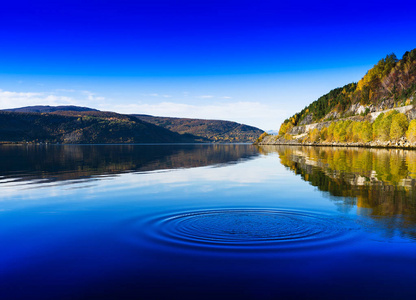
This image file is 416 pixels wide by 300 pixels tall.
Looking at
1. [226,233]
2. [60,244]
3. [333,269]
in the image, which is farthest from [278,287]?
[60,244]

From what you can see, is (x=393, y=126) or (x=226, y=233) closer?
(x=226, y=233)

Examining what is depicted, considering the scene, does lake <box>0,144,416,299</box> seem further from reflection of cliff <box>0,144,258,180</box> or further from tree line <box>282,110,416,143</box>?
tree line <box>282,110,416,143</box>

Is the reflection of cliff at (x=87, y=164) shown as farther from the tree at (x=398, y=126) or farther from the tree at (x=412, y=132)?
the tree at (x=398, y=126)

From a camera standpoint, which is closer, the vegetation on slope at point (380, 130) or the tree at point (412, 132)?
the tree at point (412, 132)

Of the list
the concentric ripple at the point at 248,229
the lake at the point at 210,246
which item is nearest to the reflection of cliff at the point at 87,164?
the lake at the point at 210,246

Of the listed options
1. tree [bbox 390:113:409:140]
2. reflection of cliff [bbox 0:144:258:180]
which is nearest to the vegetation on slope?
tree [bbox 390:113:409:140]

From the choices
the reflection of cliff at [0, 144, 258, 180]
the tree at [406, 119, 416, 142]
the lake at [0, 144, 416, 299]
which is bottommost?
the lake at [0, 144, 416, 299]

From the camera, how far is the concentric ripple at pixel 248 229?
1214 cm

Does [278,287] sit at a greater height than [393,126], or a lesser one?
lesser

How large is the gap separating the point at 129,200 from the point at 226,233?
10037 millimetres

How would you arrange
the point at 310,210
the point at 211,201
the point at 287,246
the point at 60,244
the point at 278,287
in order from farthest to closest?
the point at 211,201, the point at 310,210, the point at 60,244, the point at 287,246, the point at 278,287

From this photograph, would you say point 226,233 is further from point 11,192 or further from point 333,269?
point 11,192

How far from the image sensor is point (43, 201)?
2127 cm

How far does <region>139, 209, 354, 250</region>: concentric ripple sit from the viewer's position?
1214cm
